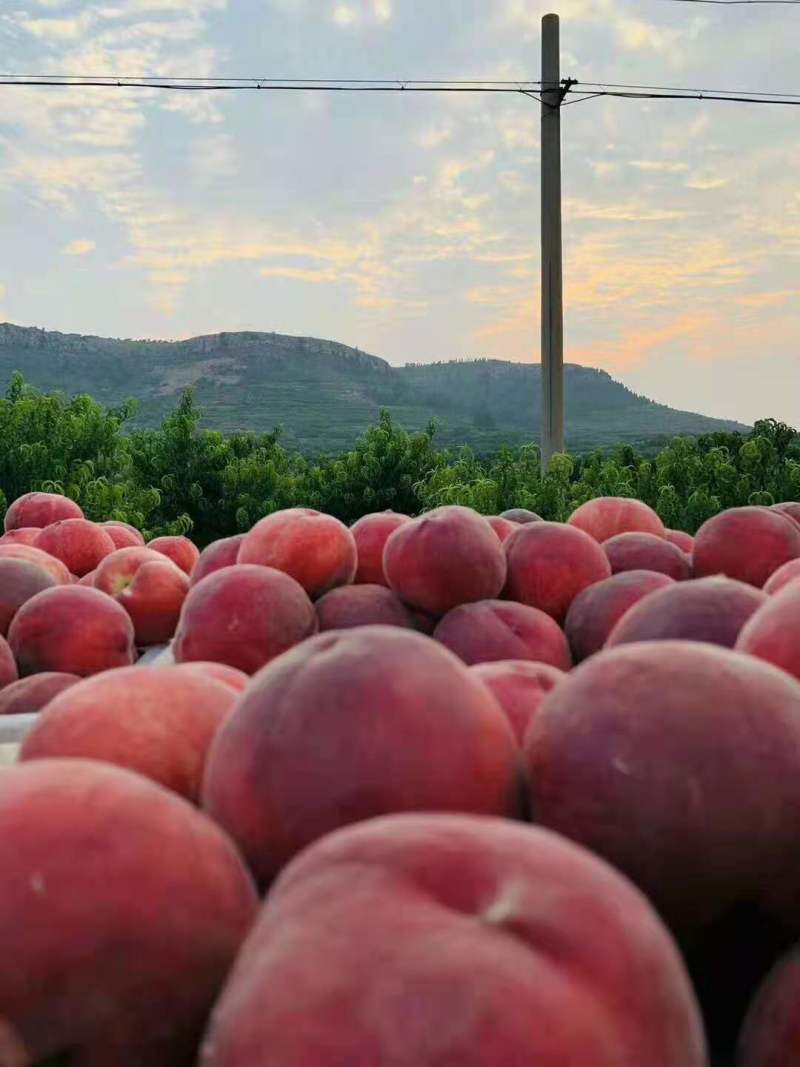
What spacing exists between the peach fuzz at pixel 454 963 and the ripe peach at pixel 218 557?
1.70 metres

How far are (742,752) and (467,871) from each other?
0.87 feet

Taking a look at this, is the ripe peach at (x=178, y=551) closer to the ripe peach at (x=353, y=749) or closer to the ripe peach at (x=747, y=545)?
the ripe peach at (x=747, y=545)

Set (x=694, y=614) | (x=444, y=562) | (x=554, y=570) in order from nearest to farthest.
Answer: (x=694, y=614) < (x=444, y=562) < (x=554, y=570)

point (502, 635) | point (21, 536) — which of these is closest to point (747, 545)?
point (502, 635)

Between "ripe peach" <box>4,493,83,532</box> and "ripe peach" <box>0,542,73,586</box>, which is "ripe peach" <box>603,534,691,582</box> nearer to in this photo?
"ripe peach" <box>0,542,73,586</box>

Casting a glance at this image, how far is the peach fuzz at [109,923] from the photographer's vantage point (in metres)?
0.54

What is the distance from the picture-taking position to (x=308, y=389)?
101 feet

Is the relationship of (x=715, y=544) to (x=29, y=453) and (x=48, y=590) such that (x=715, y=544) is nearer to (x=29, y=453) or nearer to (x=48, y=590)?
(x=48, y=590)

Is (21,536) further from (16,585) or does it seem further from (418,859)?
(418,859)

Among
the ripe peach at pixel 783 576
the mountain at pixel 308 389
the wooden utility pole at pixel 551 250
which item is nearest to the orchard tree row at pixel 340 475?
the wooden utility pole at pixel 551 250

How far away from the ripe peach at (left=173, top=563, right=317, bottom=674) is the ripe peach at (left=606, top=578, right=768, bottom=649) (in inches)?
26.5

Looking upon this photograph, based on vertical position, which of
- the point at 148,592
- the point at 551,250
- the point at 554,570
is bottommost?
the point at 148,592

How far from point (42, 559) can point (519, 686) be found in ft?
6.51

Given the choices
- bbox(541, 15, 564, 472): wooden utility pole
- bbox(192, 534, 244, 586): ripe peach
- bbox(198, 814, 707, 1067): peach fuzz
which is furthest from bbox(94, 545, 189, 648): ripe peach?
bbox(541, 15, 564, 472): wooden utility pole
